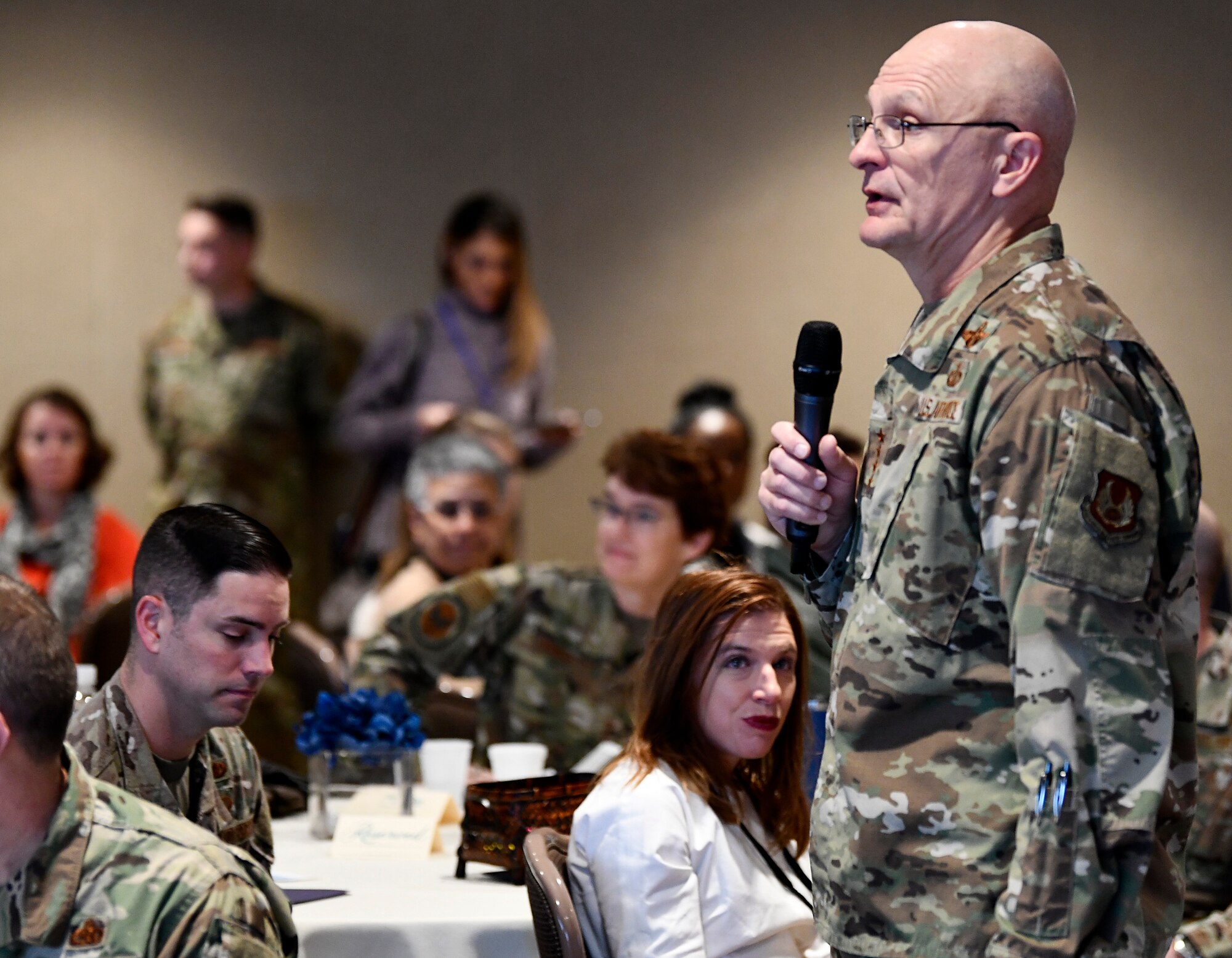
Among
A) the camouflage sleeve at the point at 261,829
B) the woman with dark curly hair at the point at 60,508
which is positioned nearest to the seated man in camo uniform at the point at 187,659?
the camouflage sleeve at the point at 261,829

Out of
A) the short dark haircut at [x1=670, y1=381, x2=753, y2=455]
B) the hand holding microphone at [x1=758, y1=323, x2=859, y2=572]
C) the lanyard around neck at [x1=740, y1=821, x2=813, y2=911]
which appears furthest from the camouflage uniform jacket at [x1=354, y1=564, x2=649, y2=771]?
the hand holding microphone at [x1=758, y1=323, x2=859, y2=572]

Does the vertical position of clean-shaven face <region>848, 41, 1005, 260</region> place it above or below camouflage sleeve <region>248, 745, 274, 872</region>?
above

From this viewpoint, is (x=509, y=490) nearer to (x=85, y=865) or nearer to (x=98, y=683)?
(x=98, y=683)

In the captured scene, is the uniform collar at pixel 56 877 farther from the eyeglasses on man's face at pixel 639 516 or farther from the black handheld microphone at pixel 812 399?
the eyeglasses on man's face at pixel 639 516

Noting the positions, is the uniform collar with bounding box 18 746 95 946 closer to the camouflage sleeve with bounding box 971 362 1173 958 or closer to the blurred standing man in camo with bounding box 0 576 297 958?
the blurred standing man in camo with bounding box 0 576 297 958

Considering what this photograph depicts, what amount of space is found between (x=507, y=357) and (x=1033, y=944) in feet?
14.6

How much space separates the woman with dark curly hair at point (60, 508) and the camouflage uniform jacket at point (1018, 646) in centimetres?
409

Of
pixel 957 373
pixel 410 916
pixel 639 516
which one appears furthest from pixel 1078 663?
pixel 639 516

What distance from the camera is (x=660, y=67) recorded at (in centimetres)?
607

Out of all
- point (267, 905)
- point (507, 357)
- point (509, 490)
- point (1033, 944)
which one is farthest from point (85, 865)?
point (507, 357)

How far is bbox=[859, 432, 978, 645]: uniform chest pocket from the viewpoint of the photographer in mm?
1467

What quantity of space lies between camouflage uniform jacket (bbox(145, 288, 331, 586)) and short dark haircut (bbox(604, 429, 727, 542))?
2.63m

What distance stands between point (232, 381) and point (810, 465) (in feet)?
14.5

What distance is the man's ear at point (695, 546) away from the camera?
11.2 ft
